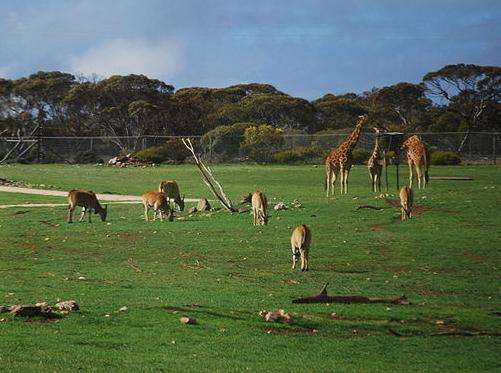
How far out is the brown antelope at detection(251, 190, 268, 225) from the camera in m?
23.5

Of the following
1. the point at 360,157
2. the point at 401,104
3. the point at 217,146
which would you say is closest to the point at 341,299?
the point at 360,157

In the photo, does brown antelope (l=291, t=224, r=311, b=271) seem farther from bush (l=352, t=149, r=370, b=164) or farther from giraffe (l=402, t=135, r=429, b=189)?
bush (l=352, t=149, r=370, b=164)

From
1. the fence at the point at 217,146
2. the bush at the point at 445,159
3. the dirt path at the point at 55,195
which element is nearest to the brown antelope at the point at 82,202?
the dirt path at the point at 55,195

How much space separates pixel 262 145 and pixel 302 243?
4793 centimetres

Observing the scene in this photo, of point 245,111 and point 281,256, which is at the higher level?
point 245,111

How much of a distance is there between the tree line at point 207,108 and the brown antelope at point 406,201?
→ 5244 cm

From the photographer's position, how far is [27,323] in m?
11.7

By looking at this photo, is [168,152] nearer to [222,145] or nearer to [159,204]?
[222,145]

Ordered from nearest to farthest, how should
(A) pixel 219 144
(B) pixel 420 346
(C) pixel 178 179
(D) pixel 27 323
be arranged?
(B) pixel 420 346 < (D) pixel 27 323 < (C) pixel 178 179 < (A) pixel 219 144

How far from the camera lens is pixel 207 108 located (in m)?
86.1

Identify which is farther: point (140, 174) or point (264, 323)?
point (140, 174)

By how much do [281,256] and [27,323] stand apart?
7.80 meters

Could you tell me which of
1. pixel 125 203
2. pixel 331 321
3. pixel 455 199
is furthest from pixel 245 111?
pixel 331 321

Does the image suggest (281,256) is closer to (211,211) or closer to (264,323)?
(264,323)
